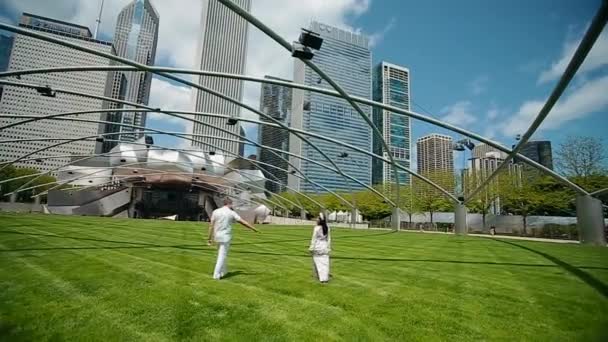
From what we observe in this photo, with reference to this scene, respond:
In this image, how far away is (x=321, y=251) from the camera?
823cm

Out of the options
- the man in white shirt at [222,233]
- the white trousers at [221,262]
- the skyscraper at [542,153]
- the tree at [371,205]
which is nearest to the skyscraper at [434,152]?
the tree at [371,205]

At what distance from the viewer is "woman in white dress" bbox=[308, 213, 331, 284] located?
315 inches

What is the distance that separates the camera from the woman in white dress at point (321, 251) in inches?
315

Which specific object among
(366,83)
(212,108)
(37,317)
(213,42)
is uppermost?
(213,42)

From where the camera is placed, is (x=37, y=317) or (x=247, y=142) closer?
(x=37, y=317)

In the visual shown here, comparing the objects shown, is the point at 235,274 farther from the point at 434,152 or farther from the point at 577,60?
the point at 434,152

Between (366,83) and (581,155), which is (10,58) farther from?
(366,83)

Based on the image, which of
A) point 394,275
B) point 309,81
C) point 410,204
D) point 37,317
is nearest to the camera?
point 37,317

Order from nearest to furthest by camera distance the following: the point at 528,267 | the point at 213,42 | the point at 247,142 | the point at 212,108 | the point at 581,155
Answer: the point at 528,267 < the point at 247,142 < the point at 581,155 < the point at 213,42 < the point at 212,108

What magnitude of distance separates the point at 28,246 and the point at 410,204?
6279 centimetres

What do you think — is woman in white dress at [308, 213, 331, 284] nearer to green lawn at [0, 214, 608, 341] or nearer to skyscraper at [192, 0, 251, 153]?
green lawn at [0, 214, 608, 341]

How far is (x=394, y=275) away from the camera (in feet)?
30.4

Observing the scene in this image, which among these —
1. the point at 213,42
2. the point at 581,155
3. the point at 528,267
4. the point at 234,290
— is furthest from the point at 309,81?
the point at 213,42

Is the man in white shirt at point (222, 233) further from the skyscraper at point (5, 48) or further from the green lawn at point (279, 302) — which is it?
the skyscraper at point (5, 48)
